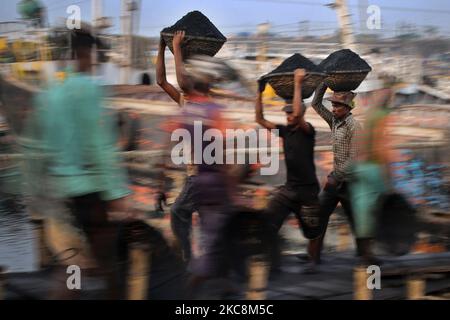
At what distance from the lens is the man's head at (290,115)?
3.67 m

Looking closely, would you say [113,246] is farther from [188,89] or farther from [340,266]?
[340,266]

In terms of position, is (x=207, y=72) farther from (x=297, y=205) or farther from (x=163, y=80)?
(x=297, y=205)

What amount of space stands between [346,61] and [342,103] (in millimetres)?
364

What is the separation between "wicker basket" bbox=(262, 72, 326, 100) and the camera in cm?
357

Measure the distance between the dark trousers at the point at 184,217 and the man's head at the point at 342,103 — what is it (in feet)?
3.37

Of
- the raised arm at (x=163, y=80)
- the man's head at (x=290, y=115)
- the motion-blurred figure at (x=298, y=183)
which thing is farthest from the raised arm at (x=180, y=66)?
the man's head at (x=290, y=115)

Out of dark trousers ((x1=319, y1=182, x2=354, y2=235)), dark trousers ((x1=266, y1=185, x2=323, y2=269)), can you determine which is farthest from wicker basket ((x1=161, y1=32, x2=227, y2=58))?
dark trousers ((x1=319, y1=182, x2=354, y2=235))

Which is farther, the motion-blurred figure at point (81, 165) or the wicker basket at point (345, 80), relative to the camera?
the wicker basket at point (345, 80)

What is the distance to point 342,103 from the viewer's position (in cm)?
387

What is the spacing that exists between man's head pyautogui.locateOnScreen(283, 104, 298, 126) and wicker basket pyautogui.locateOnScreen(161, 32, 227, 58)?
541 mm

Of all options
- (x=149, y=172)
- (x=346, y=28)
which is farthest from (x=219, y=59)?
(x=149, y=172)

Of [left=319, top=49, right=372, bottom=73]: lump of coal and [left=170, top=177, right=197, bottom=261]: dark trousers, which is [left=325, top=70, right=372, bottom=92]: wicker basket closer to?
[left=319, top=49, right=372, bottom=73]: lump of coal

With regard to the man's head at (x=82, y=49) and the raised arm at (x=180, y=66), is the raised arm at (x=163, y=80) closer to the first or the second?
the raised arm at (x=180, y=66)
